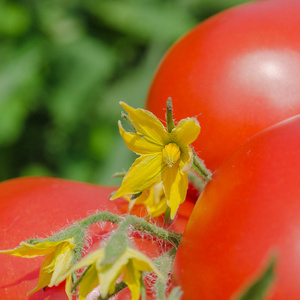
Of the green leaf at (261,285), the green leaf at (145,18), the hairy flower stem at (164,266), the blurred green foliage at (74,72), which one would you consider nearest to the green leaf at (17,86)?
the blurred green foliage at (74,72)

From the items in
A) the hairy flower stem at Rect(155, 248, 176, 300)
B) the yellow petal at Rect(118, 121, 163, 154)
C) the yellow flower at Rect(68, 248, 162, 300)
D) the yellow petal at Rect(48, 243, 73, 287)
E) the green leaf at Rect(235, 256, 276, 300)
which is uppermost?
the yellow petal at Rect(118, 121, 163, 154)

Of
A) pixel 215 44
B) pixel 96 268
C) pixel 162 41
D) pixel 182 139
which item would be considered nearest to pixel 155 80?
pixel 215 44

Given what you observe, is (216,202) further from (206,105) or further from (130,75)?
(130,75)

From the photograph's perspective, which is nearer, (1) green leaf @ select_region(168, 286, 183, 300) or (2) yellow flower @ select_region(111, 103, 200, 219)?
(1) green leaf @ select_region(168, 286, 183, 300)

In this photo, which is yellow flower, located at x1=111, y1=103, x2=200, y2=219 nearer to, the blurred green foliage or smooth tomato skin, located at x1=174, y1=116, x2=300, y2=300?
smooth tomato skin, located at x1=174, y1=116, x2=300, y2=300

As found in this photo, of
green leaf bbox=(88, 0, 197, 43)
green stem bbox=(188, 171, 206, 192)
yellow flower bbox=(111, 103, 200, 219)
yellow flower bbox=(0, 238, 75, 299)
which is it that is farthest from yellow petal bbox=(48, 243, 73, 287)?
green leaf bbox=(88, 0, 197, 43)

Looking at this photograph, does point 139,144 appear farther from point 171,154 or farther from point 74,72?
Result: point 74,72
